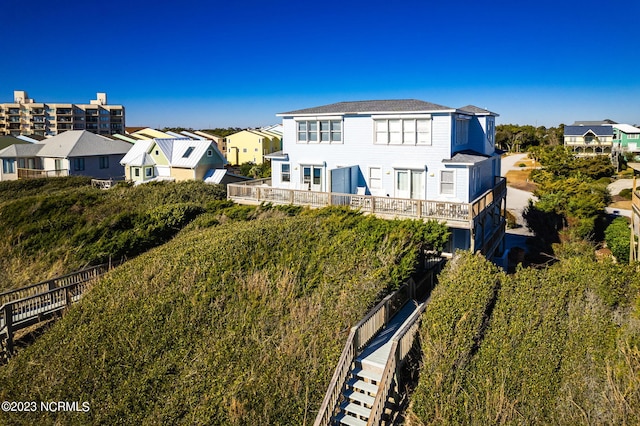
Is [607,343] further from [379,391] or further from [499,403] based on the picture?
[379,391]

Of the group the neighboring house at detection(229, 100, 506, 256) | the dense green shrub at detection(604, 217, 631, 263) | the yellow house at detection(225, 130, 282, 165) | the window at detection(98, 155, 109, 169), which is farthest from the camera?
the yellow house at detection(225, 130, 282, 165)

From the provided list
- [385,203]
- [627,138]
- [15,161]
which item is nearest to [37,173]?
[15,161]

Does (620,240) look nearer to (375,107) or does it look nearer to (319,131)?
(375,107)

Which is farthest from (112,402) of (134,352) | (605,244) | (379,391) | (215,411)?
(605,244)

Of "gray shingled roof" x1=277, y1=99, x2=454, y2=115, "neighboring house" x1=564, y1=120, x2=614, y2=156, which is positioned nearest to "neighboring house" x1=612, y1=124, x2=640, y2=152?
"neighboring house" x1=564, y1=120, x2=614, y2=156

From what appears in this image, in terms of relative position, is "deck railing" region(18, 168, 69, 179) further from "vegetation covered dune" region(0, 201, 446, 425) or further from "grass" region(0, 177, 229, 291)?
"vegetation covered dune" region(0, 201, 446, 425)
